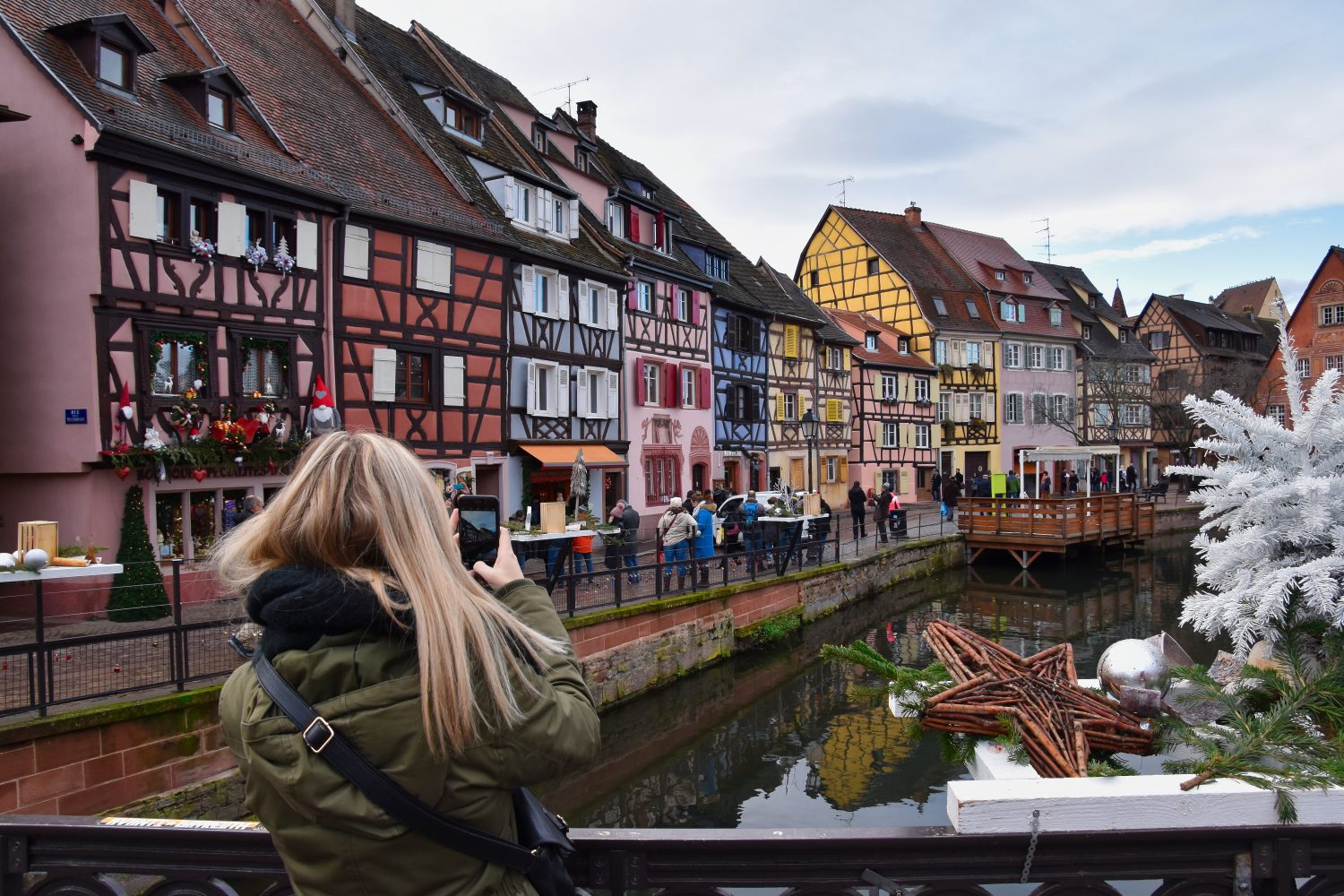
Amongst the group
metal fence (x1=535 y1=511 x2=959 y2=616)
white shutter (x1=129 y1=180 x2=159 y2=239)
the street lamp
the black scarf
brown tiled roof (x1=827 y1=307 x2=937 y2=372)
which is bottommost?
metal fence (x1=535 y1=511 x2=959 y2=616)

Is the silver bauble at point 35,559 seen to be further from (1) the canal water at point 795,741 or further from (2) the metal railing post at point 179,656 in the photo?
(1) the canal water at point 795,741

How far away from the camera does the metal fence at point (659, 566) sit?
553 inches

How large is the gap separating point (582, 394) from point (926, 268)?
2803 centimetres

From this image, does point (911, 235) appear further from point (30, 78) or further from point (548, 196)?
point (30, 78)

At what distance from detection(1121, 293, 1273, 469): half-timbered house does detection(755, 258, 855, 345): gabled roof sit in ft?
71.0

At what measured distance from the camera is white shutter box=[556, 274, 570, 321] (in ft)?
78.1

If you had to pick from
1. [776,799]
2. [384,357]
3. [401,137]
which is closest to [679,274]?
[401,137]

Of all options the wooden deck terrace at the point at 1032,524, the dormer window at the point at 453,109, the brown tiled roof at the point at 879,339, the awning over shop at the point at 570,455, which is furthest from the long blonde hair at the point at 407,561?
the brown tiled roof at the point at 879,339

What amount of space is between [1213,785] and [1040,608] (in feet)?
74.4

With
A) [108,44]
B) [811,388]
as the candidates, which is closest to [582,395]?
[108,44]

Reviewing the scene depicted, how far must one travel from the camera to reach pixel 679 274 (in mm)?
29250

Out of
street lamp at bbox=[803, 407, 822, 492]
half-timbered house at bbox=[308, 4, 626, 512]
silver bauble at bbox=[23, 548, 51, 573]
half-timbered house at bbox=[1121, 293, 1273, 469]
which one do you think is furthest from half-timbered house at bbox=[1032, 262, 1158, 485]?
silver bauble at bbox=[23, 548, 51, 573]

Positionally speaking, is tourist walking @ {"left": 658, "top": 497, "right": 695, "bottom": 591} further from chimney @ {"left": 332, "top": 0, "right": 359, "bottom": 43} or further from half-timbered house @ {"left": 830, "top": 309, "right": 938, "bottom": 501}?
half-timbered house @ {"left": 830, "top": 309, "right": 938, "bottom": 501}

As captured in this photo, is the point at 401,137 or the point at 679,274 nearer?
the point at 401,137
